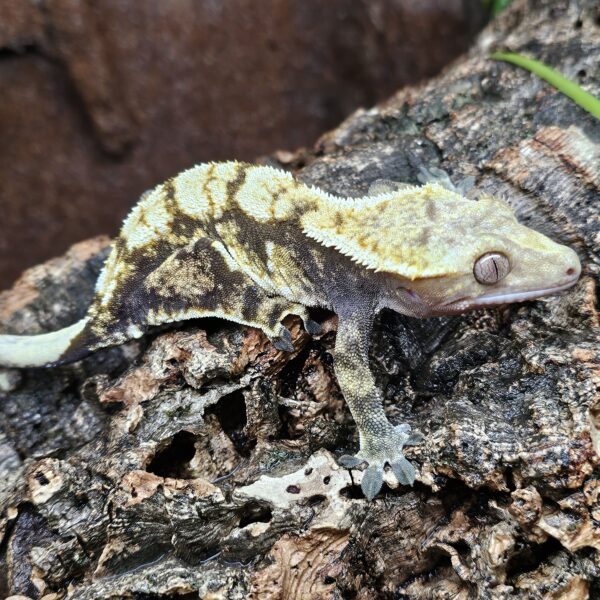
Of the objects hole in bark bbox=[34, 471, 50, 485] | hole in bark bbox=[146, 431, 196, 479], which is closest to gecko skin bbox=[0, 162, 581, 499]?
hole in bark bbox=[146, 431, 196, 479]

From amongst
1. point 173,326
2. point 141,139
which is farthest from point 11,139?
point 173,326

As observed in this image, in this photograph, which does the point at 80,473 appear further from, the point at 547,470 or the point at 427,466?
the point at 547,470

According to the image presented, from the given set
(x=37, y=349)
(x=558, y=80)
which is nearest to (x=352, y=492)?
(x=37, y=349)

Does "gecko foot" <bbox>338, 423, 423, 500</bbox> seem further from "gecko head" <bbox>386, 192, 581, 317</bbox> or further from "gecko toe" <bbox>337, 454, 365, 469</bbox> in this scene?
"gecko head" <bbox>386, 192, 581, 317</bbox>

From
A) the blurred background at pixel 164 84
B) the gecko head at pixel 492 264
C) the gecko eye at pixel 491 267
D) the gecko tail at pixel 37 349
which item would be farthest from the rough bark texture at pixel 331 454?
the blurred background at pixel 164 84

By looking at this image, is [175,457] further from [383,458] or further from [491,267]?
[491,267]

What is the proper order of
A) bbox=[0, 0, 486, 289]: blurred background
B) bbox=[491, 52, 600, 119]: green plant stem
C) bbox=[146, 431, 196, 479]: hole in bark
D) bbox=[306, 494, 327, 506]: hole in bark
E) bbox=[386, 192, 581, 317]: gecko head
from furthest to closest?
bbox=[0, 0, 486, 289]: blurred background, bbox=[491, 52, 600, 119]: green plant stem, bbox=[146, 431, 196, 479]: hole in bark, bbox=[386, 192, 581, 317]: gecko head, bbox=[306, 494, 327, 506]: hole in bark
